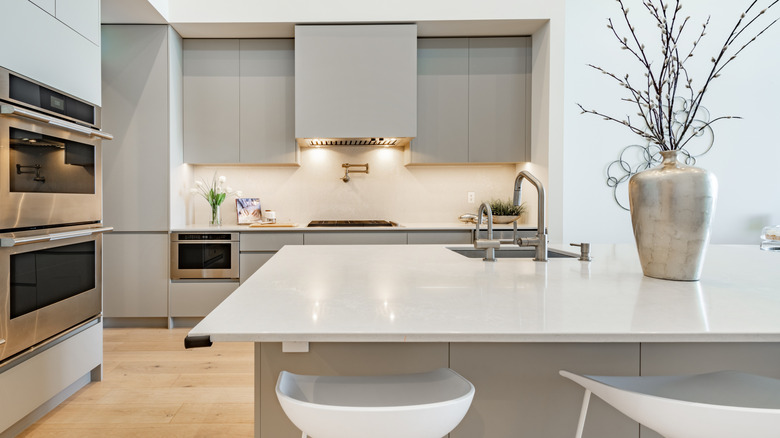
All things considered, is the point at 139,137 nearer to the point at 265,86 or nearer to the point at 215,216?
the point at 215,216

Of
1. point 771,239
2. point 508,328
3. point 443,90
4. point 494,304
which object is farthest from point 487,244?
point 443,90

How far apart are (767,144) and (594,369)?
13.8ft

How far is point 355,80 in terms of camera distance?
3.55m

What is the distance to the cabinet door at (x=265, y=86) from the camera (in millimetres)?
3740

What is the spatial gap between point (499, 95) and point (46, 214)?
10.3 feet

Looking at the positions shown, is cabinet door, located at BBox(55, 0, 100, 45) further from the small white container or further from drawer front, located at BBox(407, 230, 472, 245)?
the small white container

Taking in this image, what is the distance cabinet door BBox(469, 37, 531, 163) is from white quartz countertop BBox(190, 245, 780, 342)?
224 centimetres

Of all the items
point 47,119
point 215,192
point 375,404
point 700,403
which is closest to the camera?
point 700,403

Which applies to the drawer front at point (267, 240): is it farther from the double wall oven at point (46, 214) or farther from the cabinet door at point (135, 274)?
the double wall oven at point (46, 214)

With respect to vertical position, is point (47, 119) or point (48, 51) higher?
point (48, 51)

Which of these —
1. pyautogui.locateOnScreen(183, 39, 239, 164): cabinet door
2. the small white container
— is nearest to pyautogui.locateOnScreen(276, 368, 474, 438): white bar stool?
the small white container

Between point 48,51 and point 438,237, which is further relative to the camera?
point 438,237

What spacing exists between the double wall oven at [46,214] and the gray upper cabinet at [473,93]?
7.70 feet

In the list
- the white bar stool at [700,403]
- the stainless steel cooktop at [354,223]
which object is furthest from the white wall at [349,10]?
the white bar stool at [700,403]
